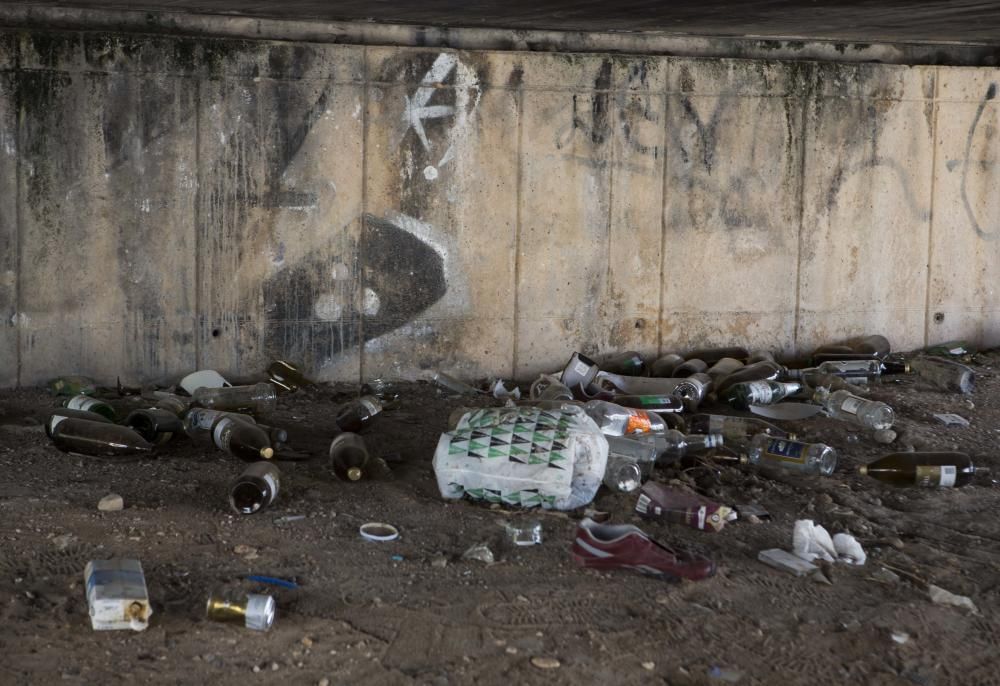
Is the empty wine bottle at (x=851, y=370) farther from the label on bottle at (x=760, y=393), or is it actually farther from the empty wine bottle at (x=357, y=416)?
the empty wine bottle at (x=357, y=416)

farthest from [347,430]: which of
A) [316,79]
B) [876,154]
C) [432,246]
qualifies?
[876,154]

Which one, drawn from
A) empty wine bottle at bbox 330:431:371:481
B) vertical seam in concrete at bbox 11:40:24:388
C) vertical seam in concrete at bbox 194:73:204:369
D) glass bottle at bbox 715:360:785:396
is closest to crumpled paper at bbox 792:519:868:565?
empty wine bottle at bbox 330:431:371:481

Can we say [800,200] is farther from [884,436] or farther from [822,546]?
[822,546]

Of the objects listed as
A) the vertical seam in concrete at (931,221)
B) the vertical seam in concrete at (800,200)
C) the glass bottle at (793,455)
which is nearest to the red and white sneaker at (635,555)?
the glass bottle at (793,455)

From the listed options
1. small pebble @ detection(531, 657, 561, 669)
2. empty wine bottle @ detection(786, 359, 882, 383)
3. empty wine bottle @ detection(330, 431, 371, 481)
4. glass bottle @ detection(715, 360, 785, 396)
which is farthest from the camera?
empty wine bottle @ detection(786, 359, 882, 383)

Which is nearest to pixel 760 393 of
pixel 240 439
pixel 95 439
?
pixel 240 439

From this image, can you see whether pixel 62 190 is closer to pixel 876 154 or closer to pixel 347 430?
pixel 347 430

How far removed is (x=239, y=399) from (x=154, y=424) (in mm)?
865

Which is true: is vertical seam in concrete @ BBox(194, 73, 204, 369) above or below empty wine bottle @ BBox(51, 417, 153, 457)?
above

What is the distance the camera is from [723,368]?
6500 mm

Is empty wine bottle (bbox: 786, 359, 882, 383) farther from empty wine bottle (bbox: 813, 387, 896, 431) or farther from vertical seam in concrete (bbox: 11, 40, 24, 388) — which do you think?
vertical seam in concrete (bbox: 11, 40, 24, 388)

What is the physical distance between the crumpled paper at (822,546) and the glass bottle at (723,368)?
2.49m

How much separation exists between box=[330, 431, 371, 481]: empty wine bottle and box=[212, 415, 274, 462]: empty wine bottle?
0.89 ft

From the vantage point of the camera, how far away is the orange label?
4.66 metres
